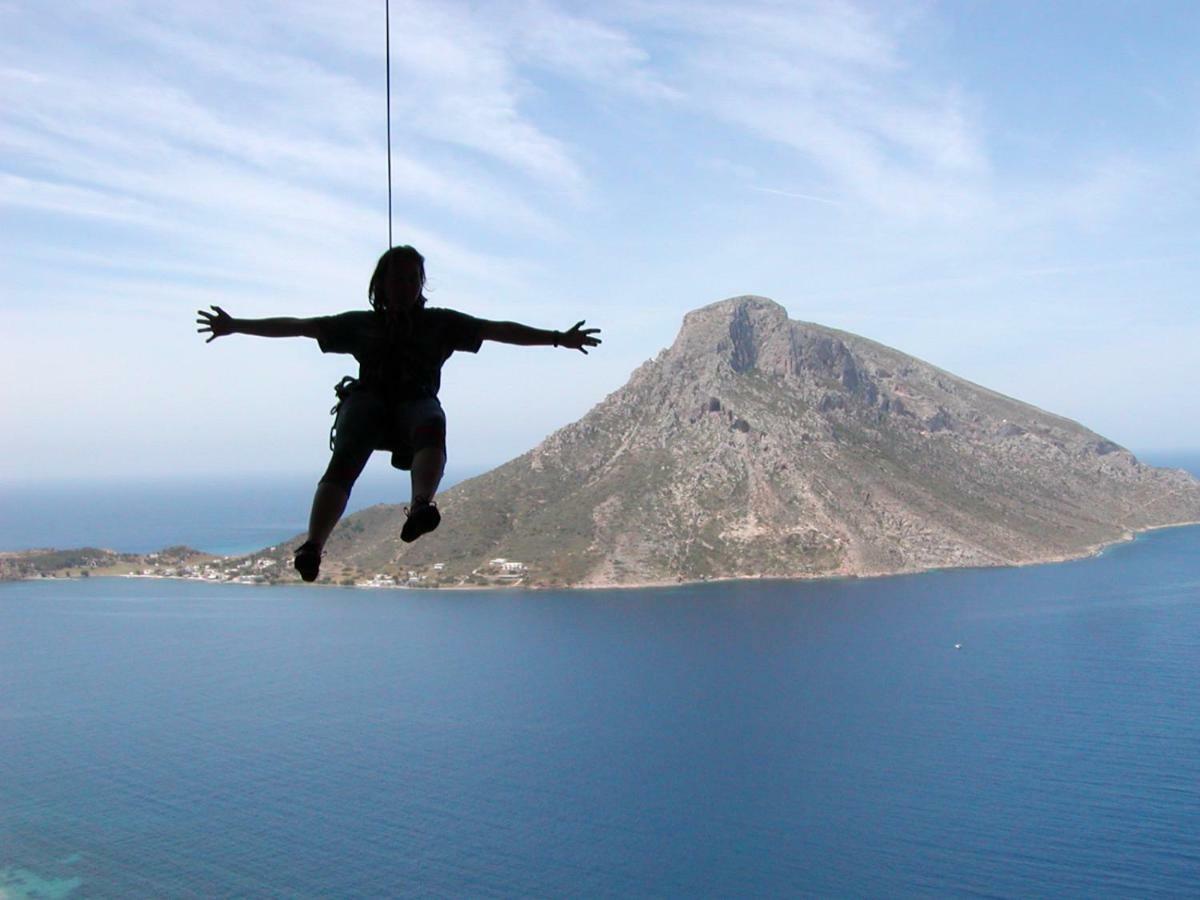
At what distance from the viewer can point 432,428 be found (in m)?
5.67

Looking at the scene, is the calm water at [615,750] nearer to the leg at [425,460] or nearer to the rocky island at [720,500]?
the rocky island at [720,500]

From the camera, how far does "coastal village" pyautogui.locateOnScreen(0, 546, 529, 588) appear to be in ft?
475

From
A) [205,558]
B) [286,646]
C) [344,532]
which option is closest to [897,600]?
[286,646]

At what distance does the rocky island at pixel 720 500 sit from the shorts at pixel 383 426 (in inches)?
5353

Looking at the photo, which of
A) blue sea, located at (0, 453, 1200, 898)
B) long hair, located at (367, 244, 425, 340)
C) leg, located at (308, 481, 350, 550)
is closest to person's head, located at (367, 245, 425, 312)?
long hair, located at (367, 244, 425, 340)

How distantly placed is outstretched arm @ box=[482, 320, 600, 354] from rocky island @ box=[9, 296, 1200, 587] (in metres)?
136

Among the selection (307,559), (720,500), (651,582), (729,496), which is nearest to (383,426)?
(307,559)

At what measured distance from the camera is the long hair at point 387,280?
583cm

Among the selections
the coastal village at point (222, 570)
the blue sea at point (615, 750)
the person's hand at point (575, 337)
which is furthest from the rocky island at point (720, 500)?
the person's hand at point (575, 337)

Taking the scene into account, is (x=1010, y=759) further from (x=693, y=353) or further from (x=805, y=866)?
(x=693, y=353)

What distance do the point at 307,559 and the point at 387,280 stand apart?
177cm

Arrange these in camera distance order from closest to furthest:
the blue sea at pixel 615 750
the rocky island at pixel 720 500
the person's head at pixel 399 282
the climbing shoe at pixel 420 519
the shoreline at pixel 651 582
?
1. the climbing shoe at pixel 420 519
2. the person's head at pixel 399 282
3. the blue sea at pixel 615 750
4. the shoreline at pixel 651 582
5. the rocky island at pixel 720 500

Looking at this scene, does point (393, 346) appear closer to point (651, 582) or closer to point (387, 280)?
point (387, 280)

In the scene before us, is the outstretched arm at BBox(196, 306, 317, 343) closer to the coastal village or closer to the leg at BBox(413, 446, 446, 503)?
the leg at BBox(413, 446, 446, 503)
